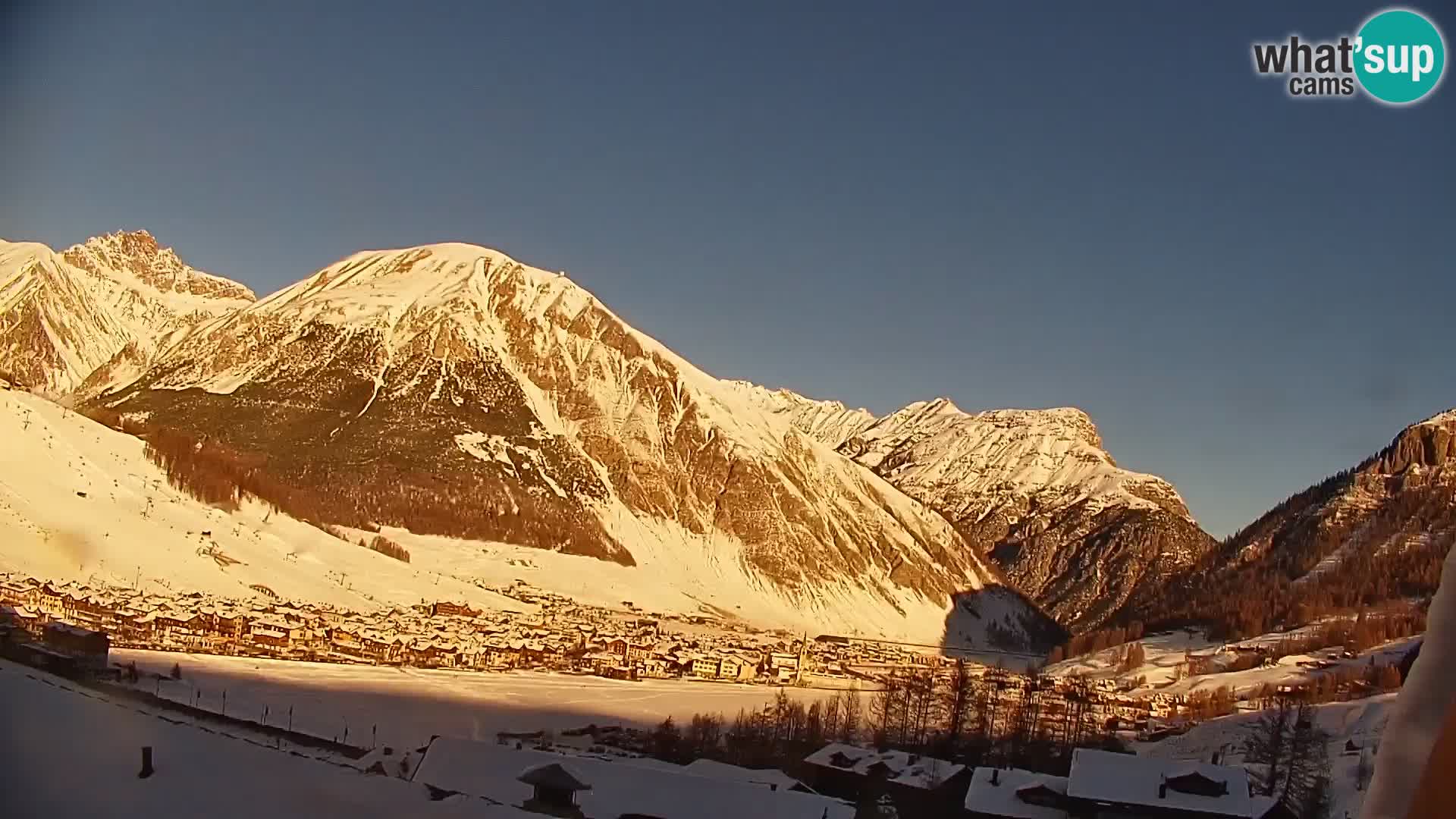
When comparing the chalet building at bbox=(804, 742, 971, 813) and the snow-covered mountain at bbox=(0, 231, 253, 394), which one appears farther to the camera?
the snow-covered mountain at bbox=(0, 231, 253, 394)

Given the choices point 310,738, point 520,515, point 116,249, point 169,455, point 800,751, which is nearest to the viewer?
point 310,738

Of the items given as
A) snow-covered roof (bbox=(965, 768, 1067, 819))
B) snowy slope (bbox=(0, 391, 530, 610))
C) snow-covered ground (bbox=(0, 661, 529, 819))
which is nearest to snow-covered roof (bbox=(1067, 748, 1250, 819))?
snow-covered roof (bbox=(965, 768, 1067, 819))

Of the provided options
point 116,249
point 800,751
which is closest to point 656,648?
point 800,751

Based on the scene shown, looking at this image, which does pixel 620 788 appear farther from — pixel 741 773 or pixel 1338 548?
pixel 1338 548

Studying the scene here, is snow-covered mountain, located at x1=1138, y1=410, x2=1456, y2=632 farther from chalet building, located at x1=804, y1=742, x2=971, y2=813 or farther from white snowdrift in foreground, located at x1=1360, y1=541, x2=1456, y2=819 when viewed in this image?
white snowdrift in foreground, located at x1=1360, y1=541, x2=1456, y2=819

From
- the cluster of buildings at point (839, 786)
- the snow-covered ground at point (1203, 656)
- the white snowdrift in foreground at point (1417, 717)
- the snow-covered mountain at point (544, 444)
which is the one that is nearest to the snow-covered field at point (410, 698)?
the cluster of buildings at point (839, 786)

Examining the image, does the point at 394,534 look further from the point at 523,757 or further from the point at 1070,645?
the point at 523,757
